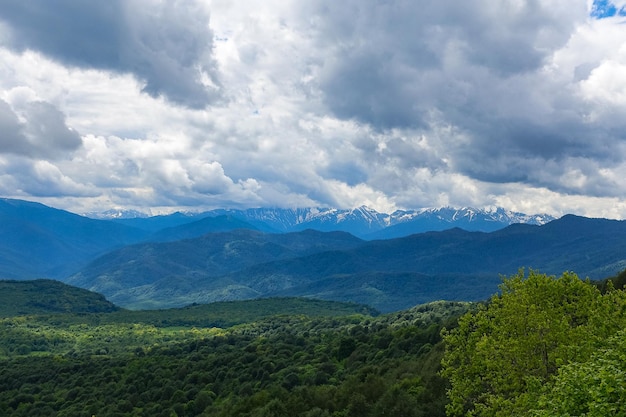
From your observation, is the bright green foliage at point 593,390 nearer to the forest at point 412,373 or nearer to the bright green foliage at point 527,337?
the forest at point 412,373

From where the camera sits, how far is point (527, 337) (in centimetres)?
3919

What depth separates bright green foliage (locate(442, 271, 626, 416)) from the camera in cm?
3669

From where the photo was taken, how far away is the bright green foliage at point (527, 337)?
120ft

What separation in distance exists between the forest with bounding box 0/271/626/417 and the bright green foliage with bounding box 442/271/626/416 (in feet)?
0.31

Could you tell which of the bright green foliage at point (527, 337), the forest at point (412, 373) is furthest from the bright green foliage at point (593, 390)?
the bright green foliage at point (527, 337)

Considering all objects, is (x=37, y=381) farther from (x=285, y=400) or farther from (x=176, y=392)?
(x=285, y=400)

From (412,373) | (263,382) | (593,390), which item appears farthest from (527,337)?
(263,382)

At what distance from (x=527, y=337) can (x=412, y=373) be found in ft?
107

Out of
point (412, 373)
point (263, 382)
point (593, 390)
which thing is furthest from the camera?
point (263, 382)

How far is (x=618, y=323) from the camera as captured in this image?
36.7 m

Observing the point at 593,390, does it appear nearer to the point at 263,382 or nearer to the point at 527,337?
the point at 527,337

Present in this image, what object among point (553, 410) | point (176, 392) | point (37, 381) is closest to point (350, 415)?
point (553, 410)

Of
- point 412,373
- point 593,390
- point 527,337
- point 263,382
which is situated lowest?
point 263,382

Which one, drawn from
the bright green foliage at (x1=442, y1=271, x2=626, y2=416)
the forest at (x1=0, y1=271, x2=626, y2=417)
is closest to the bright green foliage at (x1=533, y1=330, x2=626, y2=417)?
the forest at (x1=0, y1=271, x2=626, y2=417)
